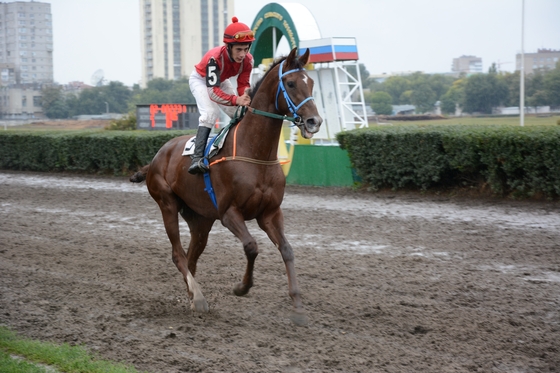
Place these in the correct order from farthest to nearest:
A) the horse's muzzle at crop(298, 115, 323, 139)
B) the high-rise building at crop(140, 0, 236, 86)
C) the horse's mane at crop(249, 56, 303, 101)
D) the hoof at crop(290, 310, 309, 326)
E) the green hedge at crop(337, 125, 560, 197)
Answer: the high-rise building at crop(140, 0, 236, 86)
the green hedge at crop(337, 125, 560, 197)
the horse's mane at crop(249, 56, 303, 101)
the hoof at crop(290, 310, 309, 326)
the horse's muzzle at crop(298, 115, 323, 139)

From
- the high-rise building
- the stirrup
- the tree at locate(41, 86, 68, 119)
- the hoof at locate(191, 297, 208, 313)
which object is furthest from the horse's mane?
the high-rise building

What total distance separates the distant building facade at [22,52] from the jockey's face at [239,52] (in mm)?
37436

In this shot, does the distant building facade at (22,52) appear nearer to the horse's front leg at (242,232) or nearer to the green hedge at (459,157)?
the green hedge at (459,157)

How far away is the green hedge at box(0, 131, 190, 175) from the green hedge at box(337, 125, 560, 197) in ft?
21.6

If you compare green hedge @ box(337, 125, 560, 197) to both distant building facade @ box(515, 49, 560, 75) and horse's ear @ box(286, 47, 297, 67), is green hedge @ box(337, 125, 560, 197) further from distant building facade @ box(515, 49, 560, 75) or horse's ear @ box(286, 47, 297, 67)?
distant building facade @ box(515, 49, 560, 75)

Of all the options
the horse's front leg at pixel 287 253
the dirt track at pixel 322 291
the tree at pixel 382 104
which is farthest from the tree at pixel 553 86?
the horse's front leg at pixel 287 253

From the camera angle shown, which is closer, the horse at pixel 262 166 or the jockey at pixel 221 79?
the horse at pixel 262 166

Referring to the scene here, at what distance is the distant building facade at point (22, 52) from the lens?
41.2 metres

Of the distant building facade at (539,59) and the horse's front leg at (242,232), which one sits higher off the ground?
the distant building facade at (539,59)

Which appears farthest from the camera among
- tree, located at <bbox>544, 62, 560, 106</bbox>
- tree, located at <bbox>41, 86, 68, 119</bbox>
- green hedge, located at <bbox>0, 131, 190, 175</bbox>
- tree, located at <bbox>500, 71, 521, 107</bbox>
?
tree, located at <bbox>41, 86, 68, 119</bbox>

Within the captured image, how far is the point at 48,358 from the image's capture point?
4316mm

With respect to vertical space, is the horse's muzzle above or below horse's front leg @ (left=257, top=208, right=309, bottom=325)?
above

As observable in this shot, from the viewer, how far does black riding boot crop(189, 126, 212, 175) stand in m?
5.90

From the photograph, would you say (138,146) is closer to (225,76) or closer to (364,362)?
(225,76)
